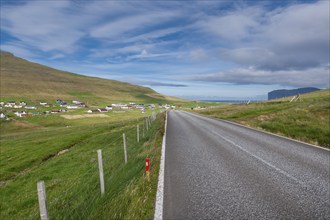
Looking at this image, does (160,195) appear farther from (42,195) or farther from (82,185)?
(82,185)

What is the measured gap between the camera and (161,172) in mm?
9852

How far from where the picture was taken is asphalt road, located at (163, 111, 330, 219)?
244 inches

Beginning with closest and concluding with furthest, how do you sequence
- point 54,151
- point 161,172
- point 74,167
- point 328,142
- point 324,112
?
point 161,172, point 328,142, point 74,167, point 324,112, point 54,151

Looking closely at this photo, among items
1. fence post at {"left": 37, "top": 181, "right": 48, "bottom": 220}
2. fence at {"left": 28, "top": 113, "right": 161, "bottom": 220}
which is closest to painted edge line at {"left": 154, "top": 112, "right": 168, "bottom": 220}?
fence at {"left": 28, "top": 113, "right": 161, "bottom": 220}

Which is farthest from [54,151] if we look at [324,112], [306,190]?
[324,112]

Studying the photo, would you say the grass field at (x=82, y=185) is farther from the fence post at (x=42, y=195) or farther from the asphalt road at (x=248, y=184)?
the fence post at (x=42, y=195)

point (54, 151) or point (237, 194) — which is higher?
point (237, 194)

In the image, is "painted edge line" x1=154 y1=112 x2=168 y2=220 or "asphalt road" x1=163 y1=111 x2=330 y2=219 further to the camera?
"asphalt road" x1=163 y1=111 x2=330 y2=219

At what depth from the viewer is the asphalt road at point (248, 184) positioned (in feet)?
20.4

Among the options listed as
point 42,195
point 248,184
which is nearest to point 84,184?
point 248,184

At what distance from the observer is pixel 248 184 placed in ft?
26.9

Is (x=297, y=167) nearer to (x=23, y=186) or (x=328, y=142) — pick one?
(x=328, y=142)

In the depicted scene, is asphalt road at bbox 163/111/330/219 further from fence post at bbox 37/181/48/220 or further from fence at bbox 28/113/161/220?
fence post at bbox 37/181/48/220

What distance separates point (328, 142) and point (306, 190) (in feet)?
34.7
